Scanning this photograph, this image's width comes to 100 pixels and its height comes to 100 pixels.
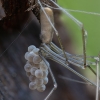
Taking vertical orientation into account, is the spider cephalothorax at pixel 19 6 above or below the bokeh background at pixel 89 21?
above

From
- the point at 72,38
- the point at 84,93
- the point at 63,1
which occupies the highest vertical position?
the point at 63,1

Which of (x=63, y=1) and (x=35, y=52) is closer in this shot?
(x=35, y=52)

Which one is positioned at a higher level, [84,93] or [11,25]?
[11,25]

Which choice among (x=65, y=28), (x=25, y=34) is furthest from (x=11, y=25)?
(x=65, y=28)

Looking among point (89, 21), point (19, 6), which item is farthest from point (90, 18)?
point (19, 6)

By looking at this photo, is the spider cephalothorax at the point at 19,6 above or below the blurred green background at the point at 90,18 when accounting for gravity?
above

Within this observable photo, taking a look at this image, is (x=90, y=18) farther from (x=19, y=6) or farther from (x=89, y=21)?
(x=19, y=6)

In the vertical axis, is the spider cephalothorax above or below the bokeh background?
above

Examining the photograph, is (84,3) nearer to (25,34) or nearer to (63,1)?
(63,1)

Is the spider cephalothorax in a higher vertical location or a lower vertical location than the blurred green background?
higher

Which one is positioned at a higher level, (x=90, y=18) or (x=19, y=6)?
(x=19, y=6)

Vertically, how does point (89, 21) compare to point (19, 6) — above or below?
below
